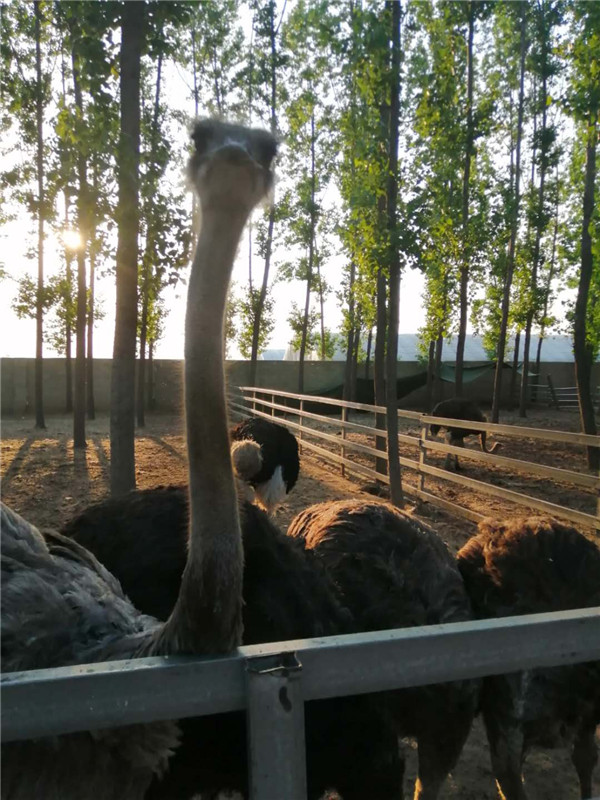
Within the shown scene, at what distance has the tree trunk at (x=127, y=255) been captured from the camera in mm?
3709

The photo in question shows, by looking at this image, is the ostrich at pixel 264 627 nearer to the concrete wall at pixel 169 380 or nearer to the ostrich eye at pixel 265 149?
the ostrich eye at pixel 265 149

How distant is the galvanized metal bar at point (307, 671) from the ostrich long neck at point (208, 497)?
33cm

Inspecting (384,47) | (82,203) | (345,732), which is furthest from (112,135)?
(345,732)

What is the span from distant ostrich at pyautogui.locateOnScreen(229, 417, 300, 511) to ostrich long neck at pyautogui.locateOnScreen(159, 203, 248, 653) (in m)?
4.38

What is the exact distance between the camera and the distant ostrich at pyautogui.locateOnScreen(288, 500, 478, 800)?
230 centimetres

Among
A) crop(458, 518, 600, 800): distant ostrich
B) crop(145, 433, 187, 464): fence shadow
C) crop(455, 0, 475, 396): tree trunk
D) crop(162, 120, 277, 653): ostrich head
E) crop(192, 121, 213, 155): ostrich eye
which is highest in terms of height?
crop(455, 0, 475, 396): tree trunk

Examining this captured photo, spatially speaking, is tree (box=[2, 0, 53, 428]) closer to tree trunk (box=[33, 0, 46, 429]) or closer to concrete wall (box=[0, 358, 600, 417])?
tree trunk (box=[33, 0, 46, 429])

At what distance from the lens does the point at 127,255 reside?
4.07 m

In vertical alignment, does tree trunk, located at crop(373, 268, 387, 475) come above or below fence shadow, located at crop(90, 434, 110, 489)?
above

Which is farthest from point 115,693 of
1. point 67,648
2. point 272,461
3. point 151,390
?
point 151,390

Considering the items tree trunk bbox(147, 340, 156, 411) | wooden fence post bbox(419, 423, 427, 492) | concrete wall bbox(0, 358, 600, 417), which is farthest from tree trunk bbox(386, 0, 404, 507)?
tree trunk bbox(147, 340, 156, 411)

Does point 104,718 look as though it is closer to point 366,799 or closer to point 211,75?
point 366,799

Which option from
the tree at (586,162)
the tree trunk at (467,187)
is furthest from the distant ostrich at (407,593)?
the tree at (586,162)

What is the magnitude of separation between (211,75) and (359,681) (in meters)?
6.08
